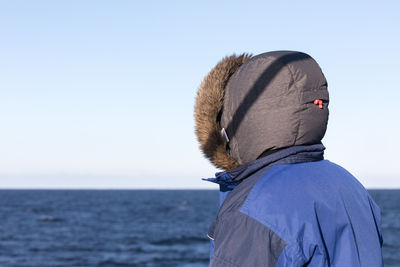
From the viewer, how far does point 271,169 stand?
4.56ft

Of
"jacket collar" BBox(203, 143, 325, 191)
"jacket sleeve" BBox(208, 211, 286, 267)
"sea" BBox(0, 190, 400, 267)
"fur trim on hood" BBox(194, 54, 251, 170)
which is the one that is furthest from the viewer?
"sea" BBox(0, 190, 400, 267)

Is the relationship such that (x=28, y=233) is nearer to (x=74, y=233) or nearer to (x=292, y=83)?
(x=74, y=233)

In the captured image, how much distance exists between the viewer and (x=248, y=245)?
1.25 meters

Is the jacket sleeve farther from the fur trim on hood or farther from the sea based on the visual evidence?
the sea

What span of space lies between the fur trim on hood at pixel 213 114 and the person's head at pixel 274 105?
4 cm

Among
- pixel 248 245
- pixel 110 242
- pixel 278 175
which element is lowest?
pixel 110 242

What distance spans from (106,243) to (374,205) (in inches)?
1432

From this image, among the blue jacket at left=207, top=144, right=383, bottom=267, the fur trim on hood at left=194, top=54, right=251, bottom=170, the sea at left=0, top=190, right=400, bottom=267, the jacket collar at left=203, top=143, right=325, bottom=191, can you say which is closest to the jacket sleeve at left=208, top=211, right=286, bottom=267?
the blue jacket at left=207, top=144, right=383, bottom=267

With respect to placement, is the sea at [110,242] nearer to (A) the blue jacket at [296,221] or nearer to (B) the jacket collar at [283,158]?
(B) the jacket collar at [283,158]

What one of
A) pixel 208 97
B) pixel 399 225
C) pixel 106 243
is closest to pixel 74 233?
pixel 106 243

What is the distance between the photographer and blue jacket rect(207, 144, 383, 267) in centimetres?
125

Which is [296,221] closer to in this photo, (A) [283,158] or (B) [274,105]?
(A) [283,158]

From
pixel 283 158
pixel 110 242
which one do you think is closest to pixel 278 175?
pixel 283 158

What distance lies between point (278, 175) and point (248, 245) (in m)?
0.22
